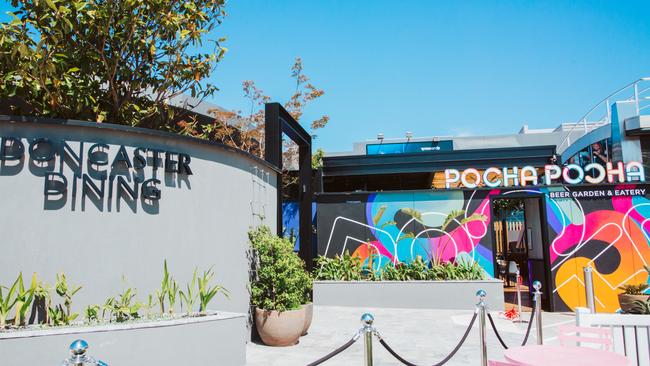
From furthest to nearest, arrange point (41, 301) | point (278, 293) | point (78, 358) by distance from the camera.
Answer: point (278, 293) → point (41, 301) → point (78, 358)

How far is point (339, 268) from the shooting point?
14484 mm

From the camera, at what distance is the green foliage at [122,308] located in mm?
6383

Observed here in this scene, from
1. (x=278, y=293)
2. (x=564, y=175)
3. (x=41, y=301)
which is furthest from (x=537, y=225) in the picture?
(x=41, y=301)

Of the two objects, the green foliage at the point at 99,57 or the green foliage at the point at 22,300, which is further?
the green foliage at the point at 99,57

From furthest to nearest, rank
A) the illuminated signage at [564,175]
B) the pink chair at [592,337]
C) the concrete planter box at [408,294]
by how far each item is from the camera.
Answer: the illuminated signage at [564,175]
the concrete planter box at [408,294]
the pink chair at [592,337]

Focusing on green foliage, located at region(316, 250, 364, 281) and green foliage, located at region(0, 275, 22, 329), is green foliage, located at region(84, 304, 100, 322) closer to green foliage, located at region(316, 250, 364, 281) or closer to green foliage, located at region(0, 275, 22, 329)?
green foliage, located at region(0, 275, 22, 329)

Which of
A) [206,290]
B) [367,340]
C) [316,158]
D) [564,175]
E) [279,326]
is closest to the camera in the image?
[367,340]

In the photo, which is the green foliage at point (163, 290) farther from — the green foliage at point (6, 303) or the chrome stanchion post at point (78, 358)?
the chrome stanchion post at point (78, 358)

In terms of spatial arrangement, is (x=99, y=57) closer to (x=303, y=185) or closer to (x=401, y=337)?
(x=303, y=185)

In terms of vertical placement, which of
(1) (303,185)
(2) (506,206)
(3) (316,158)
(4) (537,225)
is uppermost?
(3) (316,158)

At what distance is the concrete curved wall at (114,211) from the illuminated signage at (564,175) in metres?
9.21

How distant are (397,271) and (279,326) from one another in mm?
6677

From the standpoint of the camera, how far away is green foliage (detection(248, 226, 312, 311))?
27.1 feet

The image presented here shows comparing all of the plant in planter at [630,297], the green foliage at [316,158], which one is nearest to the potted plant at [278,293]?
the plant in planter at [630,297]
